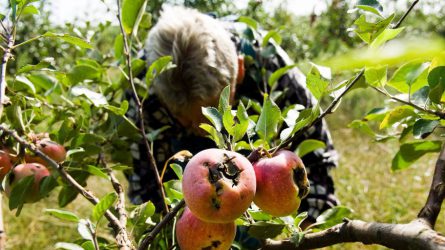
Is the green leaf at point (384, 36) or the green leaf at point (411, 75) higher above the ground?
the green leaf at point (384, 36)

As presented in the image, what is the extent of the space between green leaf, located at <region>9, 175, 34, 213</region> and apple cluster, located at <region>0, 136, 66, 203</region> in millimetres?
10

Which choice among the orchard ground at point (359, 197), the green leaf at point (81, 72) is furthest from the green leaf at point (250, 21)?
the orchard ground at point (359, 197)

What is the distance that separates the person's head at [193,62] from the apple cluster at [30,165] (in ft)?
1.31

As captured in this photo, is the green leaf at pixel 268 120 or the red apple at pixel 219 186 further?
the green leaf at pixel 268 120

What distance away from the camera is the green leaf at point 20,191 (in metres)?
0.84

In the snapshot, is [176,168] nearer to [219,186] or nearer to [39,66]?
[219,186]

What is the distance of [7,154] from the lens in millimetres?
859

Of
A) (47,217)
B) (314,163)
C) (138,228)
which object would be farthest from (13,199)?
(47,217)

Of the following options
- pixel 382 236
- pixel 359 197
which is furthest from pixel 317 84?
pixel 359 197

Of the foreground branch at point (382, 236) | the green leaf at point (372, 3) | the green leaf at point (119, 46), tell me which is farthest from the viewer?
the green leaf at point (119, 46)

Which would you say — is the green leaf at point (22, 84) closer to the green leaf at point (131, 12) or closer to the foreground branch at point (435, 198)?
the green leaf at point (131, 12)

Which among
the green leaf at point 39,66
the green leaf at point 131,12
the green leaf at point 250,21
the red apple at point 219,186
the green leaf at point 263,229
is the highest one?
the green leaf at point 131,12

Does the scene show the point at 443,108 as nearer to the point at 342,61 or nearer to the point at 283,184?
the point at 283,184

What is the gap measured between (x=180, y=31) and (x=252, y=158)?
737 millimetres
